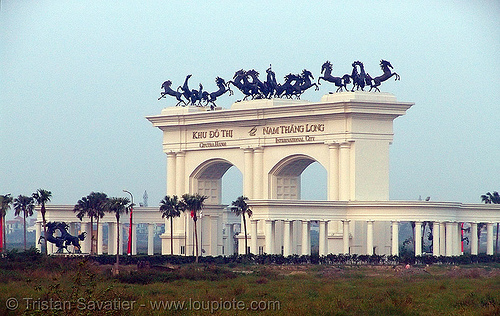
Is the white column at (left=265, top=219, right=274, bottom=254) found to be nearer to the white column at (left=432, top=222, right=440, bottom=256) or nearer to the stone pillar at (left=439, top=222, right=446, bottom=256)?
the white column at (left=432, top=222, right=440, bottom=256)

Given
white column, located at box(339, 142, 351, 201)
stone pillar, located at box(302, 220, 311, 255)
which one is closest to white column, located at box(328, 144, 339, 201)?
white column, located at box(339, 142, 351, 201)

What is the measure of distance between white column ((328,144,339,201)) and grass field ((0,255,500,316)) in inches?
597

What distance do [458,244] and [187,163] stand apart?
27.5m

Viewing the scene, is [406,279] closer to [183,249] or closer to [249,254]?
[249,254]

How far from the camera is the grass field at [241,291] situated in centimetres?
5919

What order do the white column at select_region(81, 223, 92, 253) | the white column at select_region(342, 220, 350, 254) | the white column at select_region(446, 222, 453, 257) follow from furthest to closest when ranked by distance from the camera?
the white column at select_region(81, 223, 92, 253) → the white column at select_region(342, 220, 350, 254) → the white column at select_region(446, 222, 453, 257)

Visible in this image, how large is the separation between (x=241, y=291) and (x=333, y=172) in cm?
3983

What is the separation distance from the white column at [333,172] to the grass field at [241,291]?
15.2m

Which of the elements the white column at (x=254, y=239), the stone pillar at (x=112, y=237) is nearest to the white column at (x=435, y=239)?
the white column at (x=254, y=239)

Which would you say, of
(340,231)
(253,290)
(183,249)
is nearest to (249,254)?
(340,231)

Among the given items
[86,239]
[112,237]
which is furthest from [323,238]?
[86,239]

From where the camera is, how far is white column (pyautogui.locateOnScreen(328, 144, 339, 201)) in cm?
10900

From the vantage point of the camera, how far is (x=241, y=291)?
7050cm

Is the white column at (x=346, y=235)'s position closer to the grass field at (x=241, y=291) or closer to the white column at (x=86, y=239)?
the grass field at (x=241, y=291)
